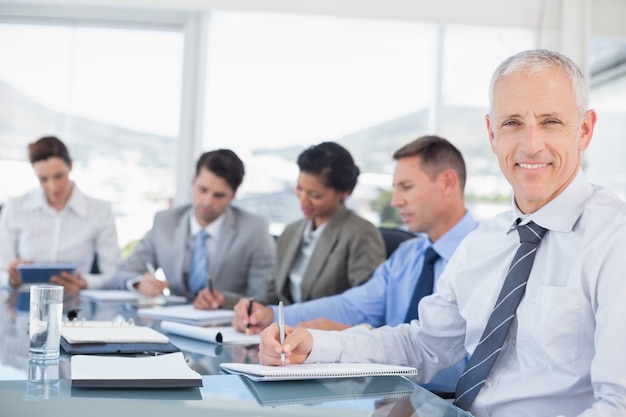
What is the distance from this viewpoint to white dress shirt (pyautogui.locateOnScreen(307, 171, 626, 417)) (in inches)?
54.9

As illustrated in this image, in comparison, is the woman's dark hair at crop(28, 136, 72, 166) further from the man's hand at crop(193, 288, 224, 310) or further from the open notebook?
the open notebook

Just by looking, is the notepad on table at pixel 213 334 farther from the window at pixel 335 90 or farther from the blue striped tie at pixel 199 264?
the window at pixel 335 90

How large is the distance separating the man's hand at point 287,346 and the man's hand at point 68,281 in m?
1.88

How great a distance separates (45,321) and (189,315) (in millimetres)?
884

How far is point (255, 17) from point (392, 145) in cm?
151

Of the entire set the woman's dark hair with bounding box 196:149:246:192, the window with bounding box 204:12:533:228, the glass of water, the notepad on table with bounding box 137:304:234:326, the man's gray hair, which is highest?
the window with bounding box 204:12:533:228

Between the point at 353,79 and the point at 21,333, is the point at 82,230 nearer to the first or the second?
the point at 21,333

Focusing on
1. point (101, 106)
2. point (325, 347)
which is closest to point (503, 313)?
point (325, 347)

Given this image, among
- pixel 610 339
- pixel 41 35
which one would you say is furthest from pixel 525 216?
pixel 41 35

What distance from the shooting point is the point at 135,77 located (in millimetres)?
5785

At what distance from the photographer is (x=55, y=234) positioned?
4.13 meters

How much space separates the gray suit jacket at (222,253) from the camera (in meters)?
3.78

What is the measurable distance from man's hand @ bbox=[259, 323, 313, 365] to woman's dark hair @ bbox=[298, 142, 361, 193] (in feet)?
5.73

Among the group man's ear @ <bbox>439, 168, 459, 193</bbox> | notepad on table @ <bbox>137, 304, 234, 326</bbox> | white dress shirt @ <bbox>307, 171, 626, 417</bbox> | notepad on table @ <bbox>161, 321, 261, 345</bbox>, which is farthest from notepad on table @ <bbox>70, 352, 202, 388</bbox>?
man's ear @ <bbox>439, 168, 459, 193</bbox>
